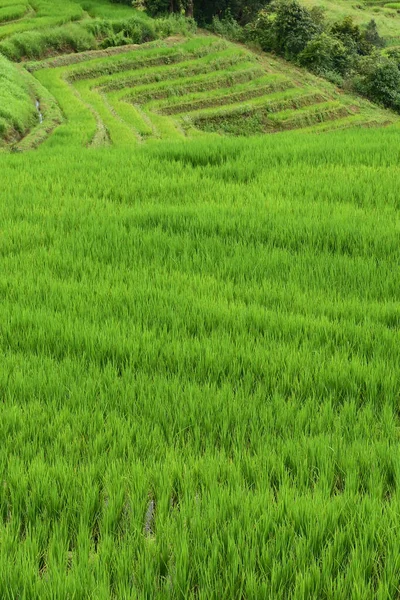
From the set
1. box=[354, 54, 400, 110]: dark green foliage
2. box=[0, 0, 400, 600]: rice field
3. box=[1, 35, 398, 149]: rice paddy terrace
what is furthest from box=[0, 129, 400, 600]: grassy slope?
box=[354, 54, 400, 110]: dark green foliage

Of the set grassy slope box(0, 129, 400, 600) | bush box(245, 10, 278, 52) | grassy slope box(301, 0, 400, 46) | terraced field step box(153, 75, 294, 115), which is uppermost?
grassy slope box(301, 0, 400, 46)

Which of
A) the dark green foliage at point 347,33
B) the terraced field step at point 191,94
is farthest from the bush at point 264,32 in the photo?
the dark green foliage at point 347,33

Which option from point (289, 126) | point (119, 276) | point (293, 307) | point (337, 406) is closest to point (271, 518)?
point (337, 406)

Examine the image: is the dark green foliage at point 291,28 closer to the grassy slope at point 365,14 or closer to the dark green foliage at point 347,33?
the dark green foliage at point 347,33

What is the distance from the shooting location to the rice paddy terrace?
1689 cm

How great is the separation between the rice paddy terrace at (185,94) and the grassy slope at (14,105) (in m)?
0.40

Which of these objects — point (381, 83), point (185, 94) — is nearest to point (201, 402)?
point (185, 94)

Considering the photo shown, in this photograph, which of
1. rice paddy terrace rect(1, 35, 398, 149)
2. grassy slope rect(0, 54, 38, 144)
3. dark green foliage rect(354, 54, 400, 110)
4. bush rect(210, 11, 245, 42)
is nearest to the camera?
grassy slope rect(0, 54, 38, 144)

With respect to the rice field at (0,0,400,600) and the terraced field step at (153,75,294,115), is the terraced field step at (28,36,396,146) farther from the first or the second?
the rice field at (0,0,400,600)

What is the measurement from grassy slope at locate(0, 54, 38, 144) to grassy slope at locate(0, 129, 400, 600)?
8.95 meters

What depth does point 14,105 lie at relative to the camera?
45.6 ft

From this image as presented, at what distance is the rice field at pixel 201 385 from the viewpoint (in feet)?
4.64

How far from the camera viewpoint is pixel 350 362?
93.7 inches

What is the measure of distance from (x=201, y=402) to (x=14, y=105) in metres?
13.7
